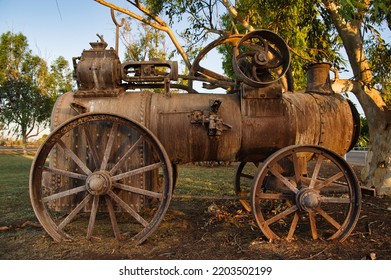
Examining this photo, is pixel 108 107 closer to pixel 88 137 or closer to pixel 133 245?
pixel 88 137

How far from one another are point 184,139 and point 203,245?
136 centimetres

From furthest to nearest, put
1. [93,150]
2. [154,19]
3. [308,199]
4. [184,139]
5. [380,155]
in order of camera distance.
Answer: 1. [154,19]
2. [380,155]
3. [184,139]
4. [93,150]
5. [308,199]

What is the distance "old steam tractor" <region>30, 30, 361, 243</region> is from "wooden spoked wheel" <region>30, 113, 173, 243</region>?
0.04 feet

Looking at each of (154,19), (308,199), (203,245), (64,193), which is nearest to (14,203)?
(64,193)

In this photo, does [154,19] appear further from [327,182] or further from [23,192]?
[327,182]

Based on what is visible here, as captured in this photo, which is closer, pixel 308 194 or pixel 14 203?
pixel 308 194

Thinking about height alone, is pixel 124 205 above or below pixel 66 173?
below

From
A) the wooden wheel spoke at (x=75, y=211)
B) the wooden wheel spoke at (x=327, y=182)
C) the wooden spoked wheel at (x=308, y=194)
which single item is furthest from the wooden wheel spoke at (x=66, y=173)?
the wooden wheel spoke at (x=327, y=182)

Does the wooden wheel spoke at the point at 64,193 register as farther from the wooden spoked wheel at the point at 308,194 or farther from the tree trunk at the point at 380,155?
the tree trunk at the point at 380,155

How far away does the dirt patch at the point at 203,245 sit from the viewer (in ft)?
11.4

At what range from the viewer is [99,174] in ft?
11.9

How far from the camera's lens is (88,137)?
3887 mm

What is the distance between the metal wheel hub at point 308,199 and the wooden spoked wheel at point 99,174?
1.60 metres

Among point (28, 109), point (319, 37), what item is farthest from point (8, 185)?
point (28, 109)
